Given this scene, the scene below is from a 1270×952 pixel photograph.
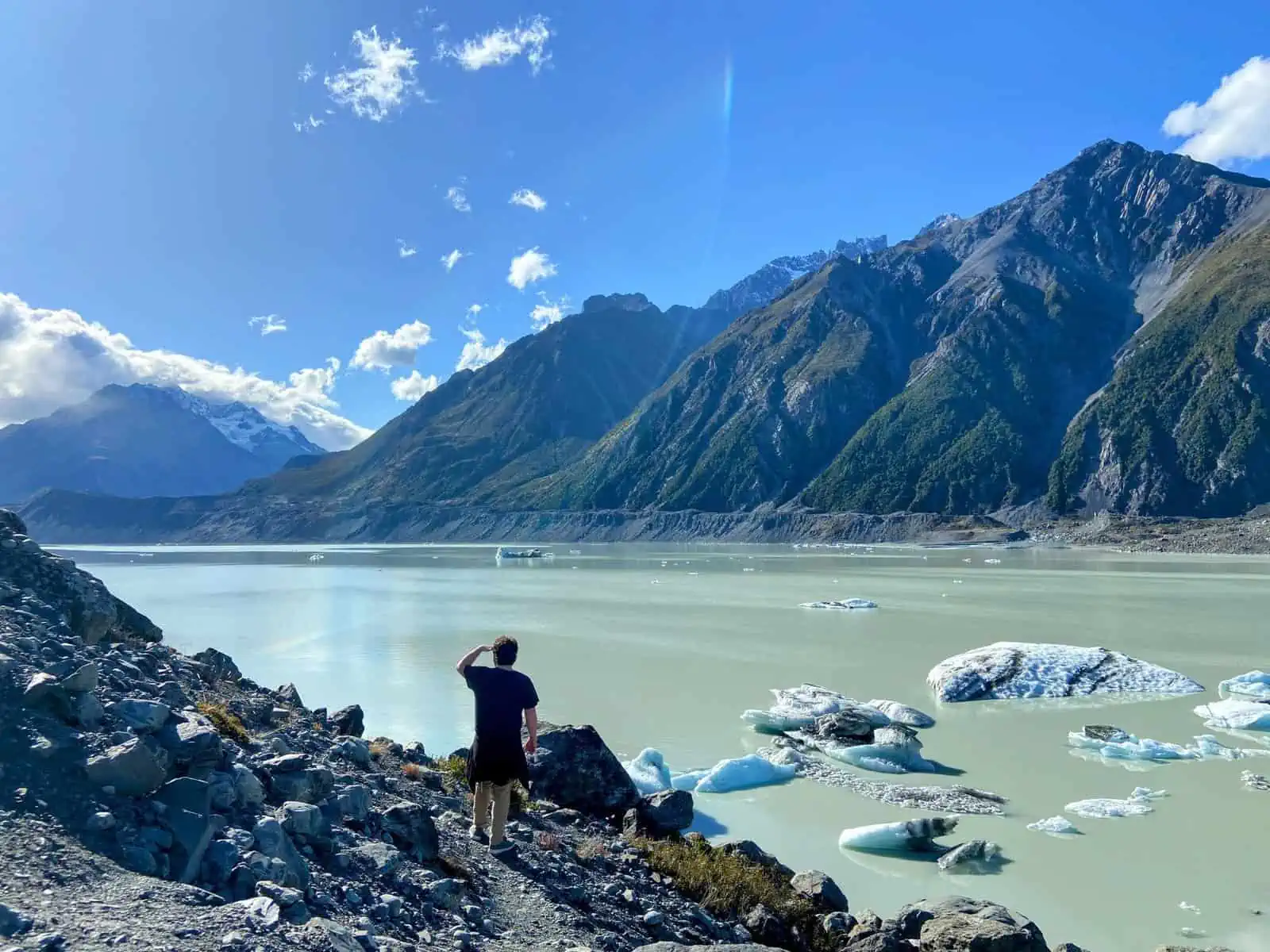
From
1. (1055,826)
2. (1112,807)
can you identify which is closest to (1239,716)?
(1112,807)

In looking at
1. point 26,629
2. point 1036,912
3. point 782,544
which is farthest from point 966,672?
point 782,544

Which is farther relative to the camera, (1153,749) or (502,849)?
(1153,749)

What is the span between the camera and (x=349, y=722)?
13.8 meters

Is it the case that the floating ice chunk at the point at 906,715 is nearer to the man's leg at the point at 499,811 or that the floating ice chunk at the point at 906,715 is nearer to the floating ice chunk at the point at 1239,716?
the floating ice chunk at the point at 1239,716

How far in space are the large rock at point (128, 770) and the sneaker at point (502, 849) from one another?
3.31 metres

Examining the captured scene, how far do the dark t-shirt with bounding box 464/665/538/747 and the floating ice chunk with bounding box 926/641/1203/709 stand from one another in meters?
17.4

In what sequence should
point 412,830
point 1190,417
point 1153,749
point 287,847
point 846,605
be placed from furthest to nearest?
point 1190,417
point 846,605
point 1153,749
point 412,830
point 287,847

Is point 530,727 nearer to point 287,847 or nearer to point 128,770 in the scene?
point 287,847

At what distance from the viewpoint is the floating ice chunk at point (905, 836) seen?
12.0 m

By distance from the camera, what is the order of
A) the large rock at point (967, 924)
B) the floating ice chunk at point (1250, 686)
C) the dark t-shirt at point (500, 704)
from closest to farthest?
the large rock at point (967, 924), the dark t-shirt at point (500, 704), the floating ice chunk at point (1250, 686)

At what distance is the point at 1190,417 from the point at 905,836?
19451 centimetres

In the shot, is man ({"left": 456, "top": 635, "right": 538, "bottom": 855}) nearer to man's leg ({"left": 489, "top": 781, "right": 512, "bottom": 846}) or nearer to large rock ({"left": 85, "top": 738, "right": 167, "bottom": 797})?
man's leg ({"left": 489, "top": 781, "right": 512, "bottom": 846})

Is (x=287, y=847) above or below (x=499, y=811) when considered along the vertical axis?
above

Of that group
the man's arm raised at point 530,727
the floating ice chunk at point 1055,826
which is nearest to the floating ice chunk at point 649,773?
the floating ice chunk at point 1055,826
